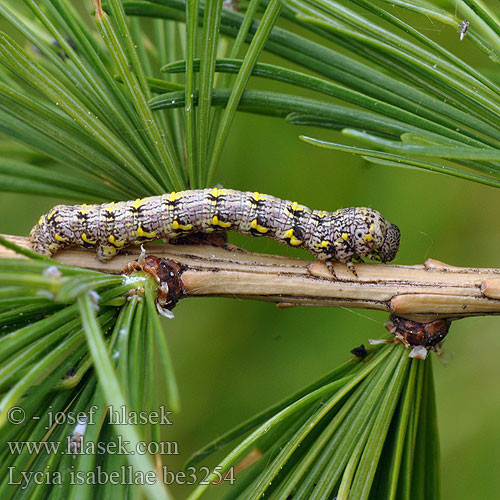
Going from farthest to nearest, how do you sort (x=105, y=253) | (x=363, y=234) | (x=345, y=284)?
(x=363, y=234) < (x=105, y=253) < (x=345, y=284)

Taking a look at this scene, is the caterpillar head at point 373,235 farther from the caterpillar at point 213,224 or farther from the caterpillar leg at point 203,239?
the caterpillar leg at point 203,239

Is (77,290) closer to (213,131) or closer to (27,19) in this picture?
(213,131)

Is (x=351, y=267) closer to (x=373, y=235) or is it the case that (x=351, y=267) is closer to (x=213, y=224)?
(x=373, y=235)

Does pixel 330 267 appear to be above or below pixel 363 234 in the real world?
below

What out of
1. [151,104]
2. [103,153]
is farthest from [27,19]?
[151,104]

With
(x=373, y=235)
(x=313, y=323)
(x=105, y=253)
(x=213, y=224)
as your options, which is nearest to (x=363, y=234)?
(x=373, y=235)

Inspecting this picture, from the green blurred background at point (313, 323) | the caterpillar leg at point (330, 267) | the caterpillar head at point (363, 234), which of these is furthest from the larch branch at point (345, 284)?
the green blurred background at point (313, 323)
